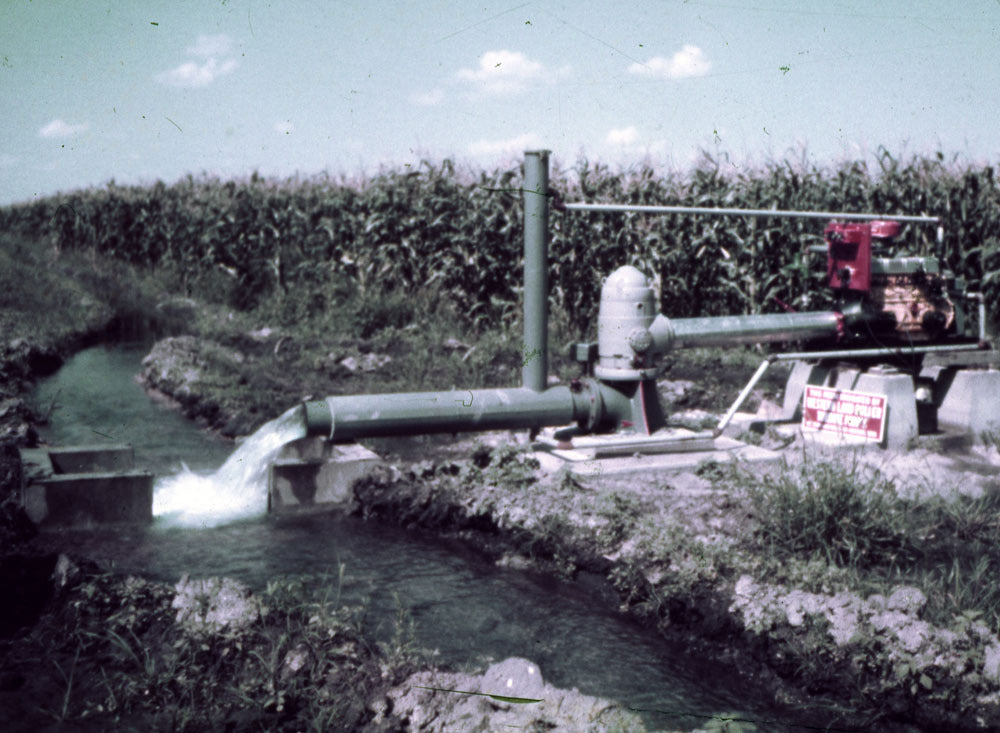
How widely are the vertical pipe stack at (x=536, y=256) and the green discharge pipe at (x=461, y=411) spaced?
0.77ft

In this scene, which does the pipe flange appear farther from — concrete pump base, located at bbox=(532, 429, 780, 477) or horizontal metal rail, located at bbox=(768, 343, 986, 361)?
horizontal metal rail, located at bbox=(768, 343, 986, 361)

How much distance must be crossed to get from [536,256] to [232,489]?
2.34 meters

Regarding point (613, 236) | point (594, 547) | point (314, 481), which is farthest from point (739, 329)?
point (613, 236)

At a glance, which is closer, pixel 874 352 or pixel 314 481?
pixel 314 481

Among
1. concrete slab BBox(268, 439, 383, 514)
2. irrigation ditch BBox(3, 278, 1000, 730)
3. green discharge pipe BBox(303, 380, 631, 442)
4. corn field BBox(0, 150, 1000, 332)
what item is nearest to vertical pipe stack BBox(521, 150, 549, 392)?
green discharge pipe BBox(303, 380, 631, 442)

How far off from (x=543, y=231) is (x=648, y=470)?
155cm

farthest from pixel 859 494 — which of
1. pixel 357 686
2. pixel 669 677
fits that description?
pixel 357 686

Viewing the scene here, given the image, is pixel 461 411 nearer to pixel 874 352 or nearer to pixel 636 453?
pixel 636 453

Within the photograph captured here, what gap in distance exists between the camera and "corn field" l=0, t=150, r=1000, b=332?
11367mm

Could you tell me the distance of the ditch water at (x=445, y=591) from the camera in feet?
11.4

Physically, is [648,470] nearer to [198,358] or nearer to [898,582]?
[898,582]

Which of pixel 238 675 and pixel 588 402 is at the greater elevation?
pixel 588 402

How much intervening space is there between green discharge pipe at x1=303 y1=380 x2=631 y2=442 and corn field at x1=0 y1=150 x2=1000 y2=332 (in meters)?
5.09

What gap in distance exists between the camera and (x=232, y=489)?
5840 mm
